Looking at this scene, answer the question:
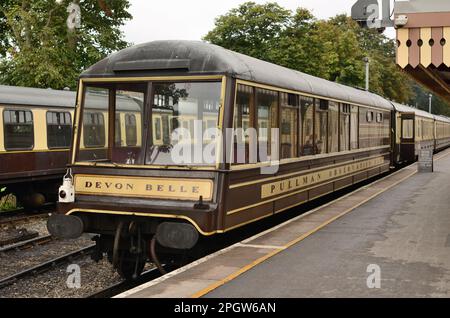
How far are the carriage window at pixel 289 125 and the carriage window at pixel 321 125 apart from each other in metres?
1.40

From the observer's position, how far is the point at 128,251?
8320 millimetres

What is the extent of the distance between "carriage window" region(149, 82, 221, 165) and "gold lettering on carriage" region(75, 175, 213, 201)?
28 centimetres

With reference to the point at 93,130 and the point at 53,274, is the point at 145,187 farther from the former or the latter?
the point at 53,274

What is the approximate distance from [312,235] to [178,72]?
3.32 metres

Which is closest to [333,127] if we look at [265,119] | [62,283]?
[265,119]

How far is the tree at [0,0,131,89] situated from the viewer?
24.0 m

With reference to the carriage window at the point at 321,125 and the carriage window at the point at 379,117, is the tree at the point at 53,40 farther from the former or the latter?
the carriage window at the point at 321,125

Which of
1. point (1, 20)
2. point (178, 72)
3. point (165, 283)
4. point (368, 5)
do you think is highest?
point (1, 20)

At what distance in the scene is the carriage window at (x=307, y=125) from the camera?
36.4 feet

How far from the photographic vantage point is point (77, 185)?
8516 mm

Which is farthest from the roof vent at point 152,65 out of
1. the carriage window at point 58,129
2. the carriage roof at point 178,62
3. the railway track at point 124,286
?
the carriage window at point 58,129

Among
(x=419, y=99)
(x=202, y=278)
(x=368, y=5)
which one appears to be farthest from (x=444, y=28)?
(x=419, y=99)

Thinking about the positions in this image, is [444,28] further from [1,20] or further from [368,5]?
[1,20]

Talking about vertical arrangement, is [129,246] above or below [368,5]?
below
